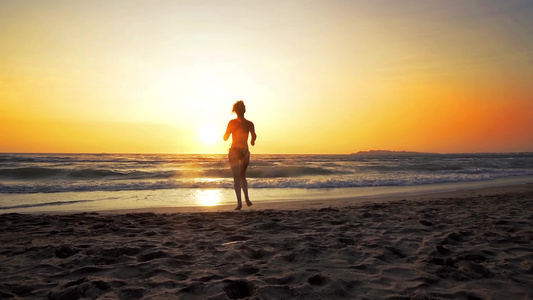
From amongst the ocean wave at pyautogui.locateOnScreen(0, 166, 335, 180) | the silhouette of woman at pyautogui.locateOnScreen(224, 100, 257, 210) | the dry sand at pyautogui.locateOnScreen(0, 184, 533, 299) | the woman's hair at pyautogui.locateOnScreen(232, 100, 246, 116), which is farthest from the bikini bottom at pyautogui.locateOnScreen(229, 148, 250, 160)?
the ocean wave at pyautogui.locateOnScreen(0, 166, 335, 180)

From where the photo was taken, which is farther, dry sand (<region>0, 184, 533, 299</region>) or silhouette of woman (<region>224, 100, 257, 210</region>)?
silhouette of woman (<region>224, 100, 257, 210</region>)

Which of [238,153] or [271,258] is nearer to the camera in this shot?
[271,258]

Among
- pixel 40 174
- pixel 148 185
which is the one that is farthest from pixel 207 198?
pixel 40 174

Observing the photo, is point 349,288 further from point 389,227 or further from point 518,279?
point 389,227

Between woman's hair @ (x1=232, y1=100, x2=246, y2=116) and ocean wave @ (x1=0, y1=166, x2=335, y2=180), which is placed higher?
woman's hair @ (x1=232, y1=100, x2=246, y2=116)

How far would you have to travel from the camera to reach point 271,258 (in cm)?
321

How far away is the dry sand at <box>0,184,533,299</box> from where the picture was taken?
2.46 meters

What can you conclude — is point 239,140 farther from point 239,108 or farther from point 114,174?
point 114,174

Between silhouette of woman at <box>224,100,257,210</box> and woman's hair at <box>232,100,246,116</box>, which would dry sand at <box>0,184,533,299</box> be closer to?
silhouette of woman at <box>224,100,257,210</box>

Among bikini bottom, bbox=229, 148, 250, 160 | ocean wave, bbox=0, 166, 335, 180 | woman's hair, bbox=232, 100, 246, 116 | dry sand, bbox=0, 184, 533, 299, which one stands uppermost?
woman's hair, bbox=232, 100, 246, 116

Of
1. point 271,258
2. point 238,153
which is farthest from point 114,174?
point 271,258

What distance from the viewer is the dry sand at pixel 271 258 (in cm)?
246

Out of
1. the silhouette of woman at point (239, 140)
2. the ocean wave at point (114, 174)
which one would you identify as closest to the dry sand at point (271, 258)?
the silhouette of woman at point (239, 140)

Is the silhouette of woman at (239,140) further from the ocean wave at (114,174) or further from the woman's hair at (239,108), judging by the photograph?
the ocean wave at (114,174)
